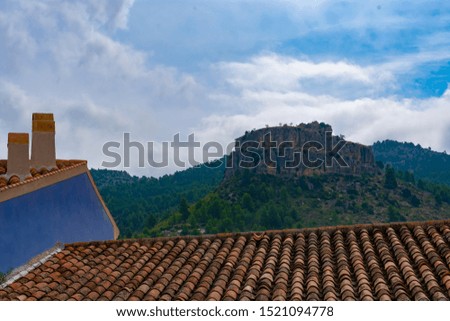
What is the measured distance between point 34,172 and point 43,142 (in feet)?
3.45

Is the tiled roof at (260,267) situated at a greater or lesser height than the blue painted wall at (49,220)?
lesser

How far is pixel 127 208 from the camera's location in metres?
126

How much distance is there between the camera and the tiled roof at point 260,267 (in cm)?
975

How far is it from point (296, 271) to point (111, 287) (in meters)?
3.15

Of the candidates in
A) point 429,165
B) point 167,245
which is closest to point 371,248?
point 167,245

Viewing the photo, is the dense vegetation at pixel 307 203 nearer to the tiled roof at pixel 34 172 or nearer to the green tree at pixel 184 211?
the green tree at pixel 184 211

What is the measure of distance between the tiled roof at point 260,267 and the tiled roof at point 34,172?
6.21ft

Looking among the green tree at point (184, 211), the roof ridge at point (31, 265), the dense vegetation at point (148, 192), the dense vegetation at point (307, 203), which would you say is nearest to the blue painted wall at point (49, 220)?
the roof ridge at point (31, 265)

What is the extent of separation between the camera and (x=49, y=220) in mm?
14453

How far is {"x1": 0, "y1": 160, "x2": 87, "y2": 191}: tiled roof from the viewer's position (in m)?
13.9

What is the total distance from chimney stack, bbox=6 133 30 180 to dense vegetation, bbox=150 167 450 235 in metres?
97.1

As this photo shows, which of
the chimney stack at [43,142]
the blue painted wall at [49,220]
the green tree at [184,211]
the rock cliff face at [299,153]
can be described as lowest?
the green tree at [184,211]
